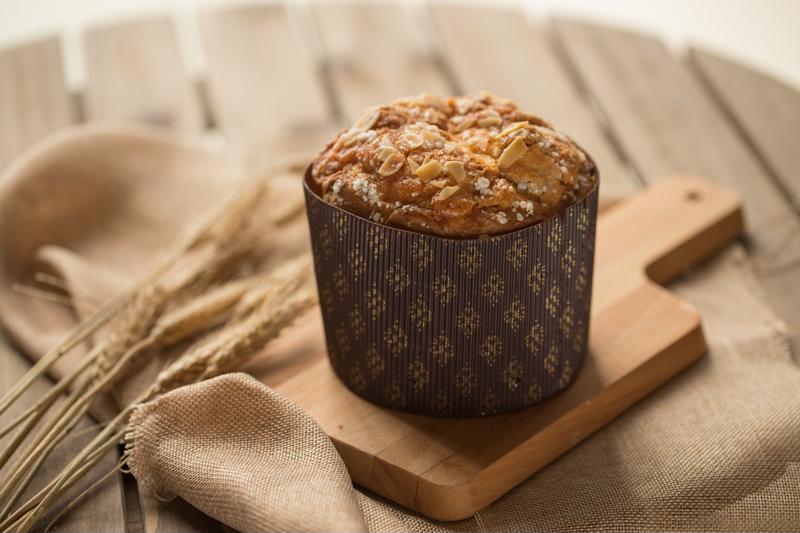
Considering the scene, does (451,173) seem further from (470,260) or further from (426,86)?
(426,86)

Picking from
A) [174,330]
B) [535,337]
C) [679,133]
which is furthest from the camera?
[679,133]

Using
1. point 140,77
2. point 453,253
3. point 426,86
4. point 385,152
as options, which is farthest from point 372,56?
point 453,253

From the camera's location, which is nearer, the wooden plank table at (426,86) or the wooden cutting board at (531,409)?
the wooden cutting board at (531,409)

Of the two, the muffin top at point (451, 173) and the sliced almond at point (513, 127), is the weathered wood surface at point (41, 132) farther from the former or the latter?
the sliced almond at point (513, 127)

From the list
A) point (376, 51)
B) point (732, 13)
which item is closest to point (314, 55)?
point (376, 51)

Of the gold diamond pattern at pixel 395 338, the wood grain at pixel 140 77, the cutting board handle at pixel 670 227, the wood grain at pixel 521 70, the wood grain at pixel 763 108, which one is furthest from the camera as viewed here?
the wood grain at pixel 140 77

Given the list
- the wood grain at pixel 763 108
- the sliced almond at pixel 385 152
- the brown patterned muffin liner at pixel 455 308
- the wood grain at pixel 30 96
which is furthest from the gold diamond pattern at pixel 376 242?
the wood grain at pixel 30 96

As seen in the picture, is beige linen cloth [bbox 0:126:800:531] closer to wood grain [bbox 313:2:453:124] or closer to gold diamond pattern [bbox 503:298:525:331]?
gold diamond pattern [bbox 503:298:525:331]
